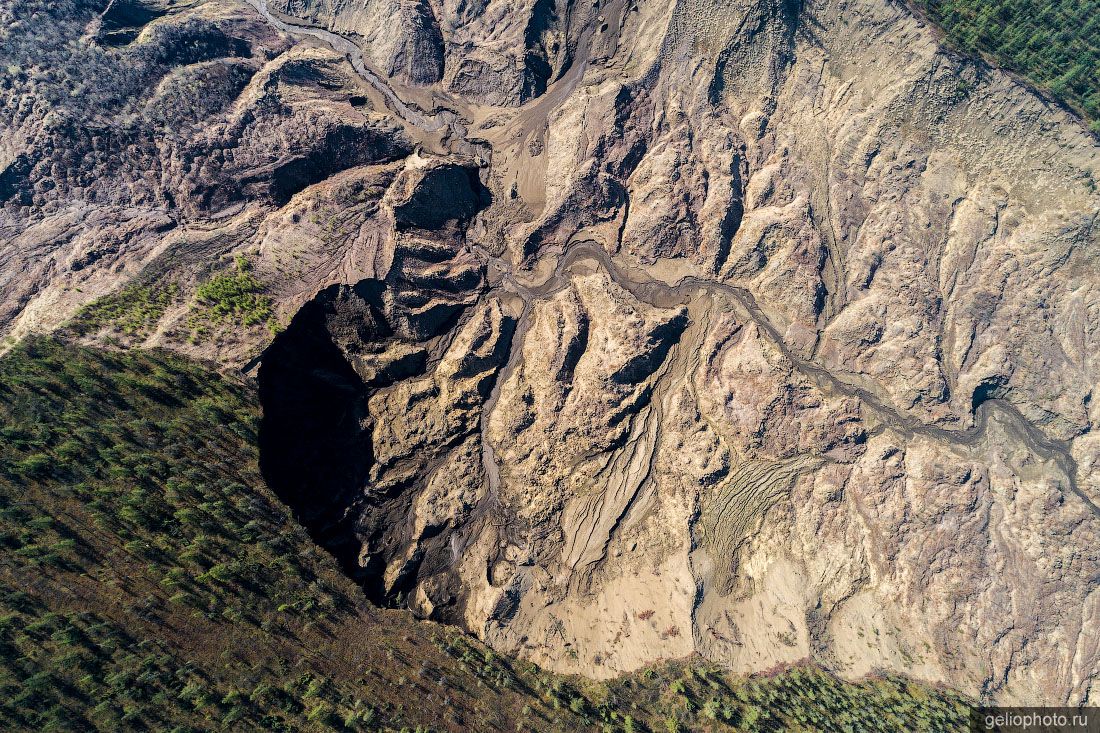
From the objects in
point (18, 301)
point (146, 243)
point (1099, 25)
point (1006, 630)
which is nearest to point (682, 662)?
point (1006, 630)

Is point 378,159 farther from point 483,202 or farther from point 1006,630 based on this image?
point 1006,630

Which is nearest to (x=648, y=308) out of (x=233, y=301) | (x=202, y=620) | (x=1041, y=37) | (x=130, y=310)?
(x=233, y=301)

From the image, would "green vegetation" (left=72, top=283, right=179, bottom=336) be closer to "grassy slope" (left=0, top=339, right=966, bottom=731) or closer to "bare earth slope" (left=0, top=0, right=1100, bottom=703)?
"bare earth slope" (left=0, top=0, right=1100, bottom=703)

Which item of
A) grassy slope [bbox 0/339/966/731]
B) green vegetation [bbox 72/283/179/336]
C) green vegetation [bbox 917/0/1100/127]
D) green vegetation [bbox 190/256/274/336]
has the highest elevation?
green vegetation [bbox 917/0/1100/127]

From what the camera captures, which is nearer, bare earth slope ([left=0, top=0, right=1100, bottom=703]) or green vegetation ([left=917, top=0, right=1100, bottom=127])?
bare earth slope ([left=0, top=0, right=1100, bottom=703])

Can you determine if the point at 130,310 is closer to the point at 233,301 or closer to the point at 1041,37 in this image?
the point at 233,301

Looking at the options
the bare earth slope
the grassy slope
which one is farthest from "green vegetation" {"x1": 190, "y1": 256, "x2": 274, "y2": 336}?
the grassy slope

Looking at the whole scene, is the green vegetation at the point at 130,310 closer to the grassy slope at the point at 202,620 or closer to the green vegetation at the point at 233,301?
the grassy slope at the point at 202,620

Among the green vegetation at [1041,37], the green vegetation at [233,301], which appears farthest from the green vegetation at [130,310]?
the green vegetation at [1041,37]
